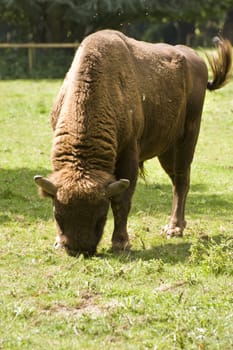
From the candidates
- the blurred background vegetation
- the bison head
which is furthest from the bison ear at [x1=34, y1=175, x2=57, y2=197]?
the blurred background vegetation

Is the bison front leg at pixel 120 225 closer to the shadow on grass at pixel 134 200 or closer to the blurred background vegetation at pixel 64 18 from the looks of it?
the shadow on grass at pixel 134 200

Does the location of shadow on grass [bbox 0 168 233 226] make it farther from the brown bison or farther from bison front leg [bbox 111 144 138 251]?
bison front leg [bbox 111 144 138 251]

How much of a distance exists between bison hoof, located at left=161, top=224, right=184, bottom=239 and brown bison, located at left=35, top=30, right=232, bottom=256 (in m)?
0.01

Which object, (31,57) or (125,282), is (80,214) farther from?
(31,57)

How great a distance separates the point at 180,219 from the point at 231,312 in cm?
349

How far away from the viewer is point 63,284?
707cm

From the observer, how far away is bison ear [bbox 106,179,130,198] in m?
7.94

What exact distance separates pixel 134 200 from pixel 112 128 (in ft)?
12.0

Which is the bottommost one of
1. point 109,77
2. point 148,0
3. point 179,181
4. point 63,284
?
point 148,0

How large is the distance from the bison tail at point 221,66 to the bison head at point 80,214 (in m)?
→ 3.21

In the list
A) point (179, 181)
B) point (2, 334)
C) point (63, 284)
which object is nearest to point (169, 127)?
point (179, 181)

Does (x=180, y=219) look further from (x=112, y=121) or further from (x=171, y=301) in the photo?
(x=171, y=301)

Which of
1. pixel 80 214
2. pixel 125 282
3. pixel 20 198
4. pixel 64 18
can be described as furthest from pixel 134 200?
pixel 64 18

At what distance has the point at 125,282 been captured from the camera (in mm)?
7258
